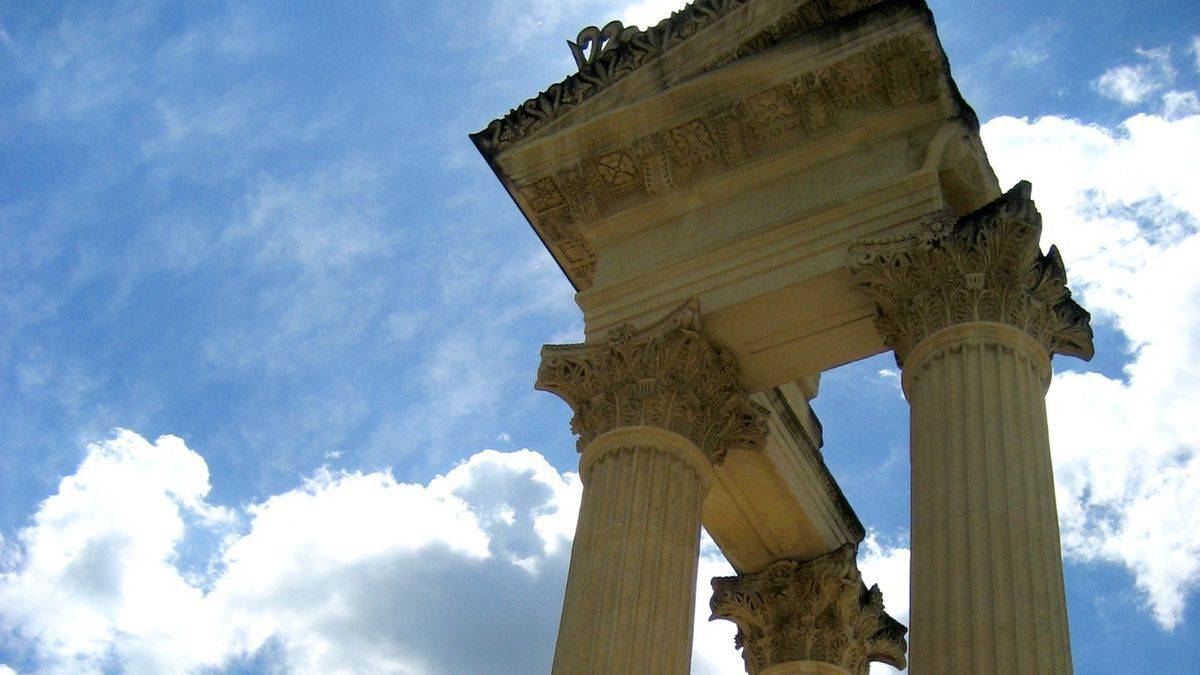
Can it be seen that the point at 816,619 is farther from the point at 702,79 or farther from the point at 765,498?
the point at 702,79

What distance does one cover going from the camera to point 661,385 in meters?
27.0

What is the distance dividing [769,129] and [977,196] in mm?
4195

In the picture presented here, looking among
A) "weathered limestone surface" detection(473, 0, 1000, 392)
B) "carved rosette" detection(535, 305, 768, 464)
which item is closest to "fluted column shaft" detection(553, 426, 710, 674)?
"carved rosette" detection(535, 305, 768, 464)

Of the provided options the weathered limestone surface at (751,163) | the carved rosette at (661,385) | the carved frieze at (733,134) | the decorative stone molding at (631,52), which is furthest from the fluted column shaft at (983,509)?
the decorative stone molding at (631,52)

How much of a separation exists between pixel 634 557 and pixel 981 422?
6.10 m

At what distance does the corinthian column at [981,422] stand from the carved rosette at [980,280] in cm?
2

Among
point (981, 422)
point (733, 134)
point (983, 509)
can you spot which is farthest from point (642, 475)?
point (733, 134)

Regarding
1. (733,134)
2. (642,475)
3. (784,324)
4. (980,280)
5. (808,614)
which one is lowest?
(642,475)

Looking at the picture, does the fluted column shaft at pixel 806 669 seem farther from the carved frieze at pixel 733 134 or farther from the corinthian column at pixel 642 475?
the carved frieze at pixel 733 134

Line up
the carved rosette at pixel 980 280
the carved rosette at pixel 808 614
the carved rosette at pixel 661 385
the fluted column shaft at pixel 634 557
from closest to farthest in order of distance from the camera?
the fluted column shaft at pixel 634 557
the carved rosette at pixel 980 280
the carved rosette at pixel 661 385
the carved rosette at pixel 808 614

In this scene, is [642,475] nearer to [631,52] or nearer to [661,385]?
[661,385]

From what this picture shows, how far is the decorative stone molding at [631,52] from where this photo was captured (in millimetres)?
29453

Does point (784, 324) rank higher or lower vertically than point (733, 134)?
lower

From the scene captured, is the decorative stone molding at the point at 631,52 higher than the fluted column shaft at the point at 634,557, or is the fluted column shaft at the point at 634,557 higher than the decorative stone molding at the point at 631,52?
the decorative stone molding at the point at 631,52
